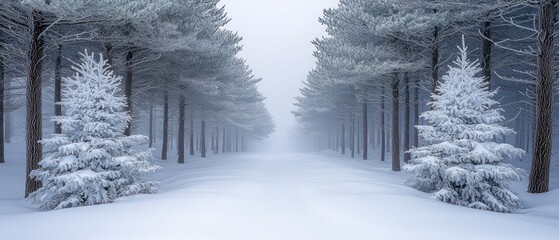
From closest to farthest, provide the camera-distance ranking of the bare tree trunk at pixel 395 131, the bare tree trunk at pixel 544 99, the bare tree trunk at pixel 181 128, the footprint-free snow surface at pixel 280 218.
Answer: the footprint-free snow surface at pixel 280 218 < the bare tree trunk at pixel 544 99 < the bare tree trunk at pixel 395 131 < the bare tree trunk at pixel 181 128

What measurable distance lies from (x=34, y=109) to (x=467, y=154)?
37.8ft

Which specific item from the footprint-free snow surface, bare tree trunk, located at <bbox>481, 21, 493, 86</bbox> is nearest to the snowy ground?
the footprint-free snow surface

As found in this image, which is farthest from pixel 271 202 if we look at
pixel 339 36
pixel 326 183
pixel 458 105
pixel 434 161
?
pixel 339 36

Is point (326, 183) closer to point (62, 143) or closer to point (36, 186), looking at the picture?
point (62, 143)

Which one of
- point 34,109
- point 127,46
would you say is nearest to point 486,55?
point 127,46

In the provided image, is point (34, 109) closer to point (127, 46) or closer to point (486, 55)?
point (127, 46)

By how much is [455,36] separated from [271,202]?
12.9m

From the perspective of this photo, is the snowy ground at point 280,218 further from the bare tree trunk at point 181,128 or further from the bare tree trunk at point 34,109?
the bare tree trunk at point 181,128

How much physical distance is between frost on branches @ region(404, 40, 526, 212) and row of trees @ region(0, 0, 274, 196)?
27.7ft

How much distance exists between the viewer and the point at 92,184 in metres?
7.57

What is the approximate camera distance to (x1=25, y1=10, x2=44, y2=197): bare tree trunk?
380 inches

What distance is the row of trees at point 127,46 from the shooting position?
9531mm

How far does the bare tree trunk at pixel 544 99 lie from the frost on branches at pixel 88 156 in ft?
35.9

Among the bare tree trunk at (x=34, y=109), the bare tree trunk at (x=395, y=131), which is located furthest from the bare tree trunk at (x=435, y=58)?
the bare tree trunk at (x=34, y=109)
